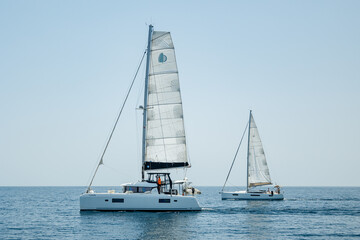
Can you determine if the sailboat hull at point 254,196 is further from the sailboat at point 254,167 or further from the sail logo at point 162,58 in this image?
the sail logo at point 162,58

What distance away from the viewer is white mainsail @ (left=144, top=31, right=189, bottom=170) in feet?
136

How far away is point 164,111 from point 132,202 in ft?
28.6

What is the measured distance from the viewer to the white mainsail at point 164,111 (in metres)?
41.5

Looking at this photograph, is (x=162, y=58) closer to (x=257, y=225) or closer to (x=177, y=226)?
(x=177, y=226)

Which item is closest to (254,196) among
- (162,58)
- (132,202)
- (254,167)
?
(254,167)

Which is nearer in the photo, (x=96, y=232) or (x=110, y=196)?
(x=96, y=232)

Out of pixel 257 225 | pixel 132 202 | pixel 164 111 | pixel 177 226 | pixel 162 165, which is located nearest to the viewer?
pixel 177 226

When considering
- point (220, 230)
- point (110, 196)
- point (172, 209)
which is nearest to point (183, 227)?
point (220, 230)

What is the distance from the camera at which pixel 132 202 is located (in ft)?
132

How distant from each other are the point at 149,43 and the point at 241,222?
60.4 ft

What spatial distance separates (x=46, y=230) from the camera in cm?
3453

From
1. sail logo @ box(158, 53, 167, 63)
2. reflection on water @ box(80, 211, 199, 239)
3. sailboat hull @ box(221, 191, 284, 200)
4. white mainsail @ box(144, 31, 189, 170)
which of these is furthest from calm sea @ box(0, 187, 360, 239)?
sailboat hull @ box(221, 191, 284, 200)

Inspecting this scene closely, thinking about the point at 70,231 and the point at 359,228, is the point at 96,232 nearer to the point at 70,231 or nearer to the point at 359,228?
the point at 70,231

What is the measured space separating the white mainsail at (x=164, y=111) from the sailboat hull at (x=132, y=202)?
2957 mm
